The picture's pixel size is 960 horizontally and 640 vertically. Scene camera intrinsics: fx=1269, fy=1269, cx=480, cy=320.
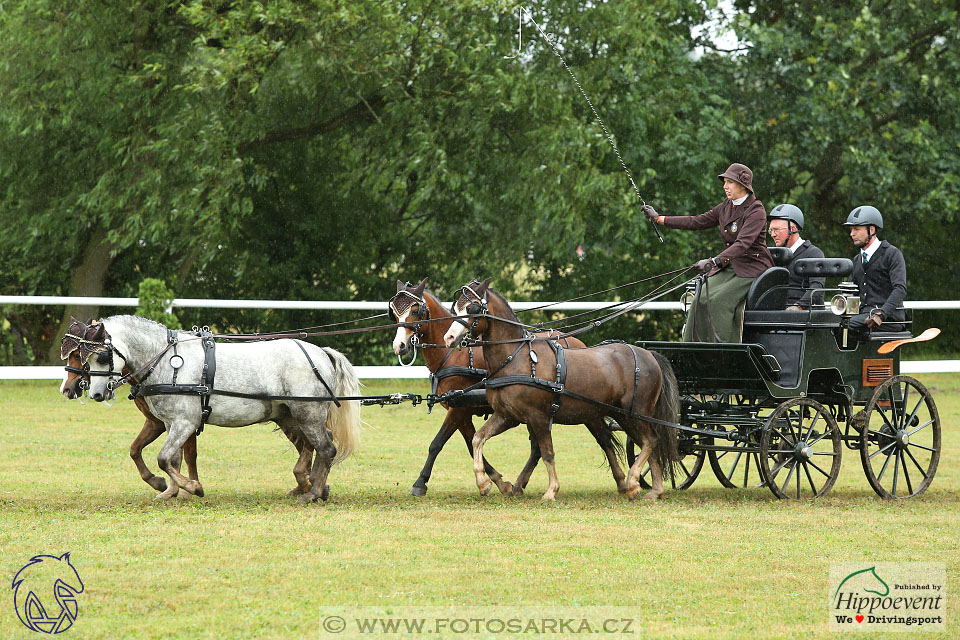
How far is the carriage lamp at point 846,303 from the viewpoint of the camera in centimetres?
981

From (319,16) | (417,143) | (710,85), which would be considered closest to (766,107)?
(710,85)

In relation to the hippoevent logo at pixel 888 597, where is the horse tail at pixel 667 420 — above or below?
above

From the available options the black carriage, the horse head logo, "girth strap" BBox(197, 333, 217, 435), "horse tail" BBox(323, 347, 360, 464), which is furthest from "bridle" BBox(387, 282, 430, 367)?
the horse head logo

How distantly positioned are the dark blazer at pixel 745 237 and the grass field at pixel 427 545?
1888mm

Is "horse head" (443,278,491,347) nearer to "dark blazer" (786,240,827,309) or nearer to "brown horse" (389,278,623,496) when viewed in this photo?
"brown horse" (389,278,623,496)

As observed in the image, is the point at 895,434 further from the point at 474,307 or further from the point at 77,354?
the point at 77,354

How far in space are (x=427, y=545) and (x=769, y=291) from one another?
3876 mm

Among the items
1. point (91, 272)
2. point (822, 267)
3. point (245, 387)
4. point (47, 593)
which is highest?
point (91, 272)

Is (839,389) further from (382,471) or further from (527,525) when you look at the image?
(382,471)

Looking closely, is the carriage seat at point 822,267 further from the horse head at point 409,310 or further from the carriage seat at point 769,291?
the horse head at point 409,310

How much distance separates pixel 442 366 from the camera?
10375mm

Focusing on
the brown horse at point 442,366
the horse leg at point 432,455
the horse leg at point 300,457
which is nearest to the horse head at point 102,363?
the horse leg at point 300,457

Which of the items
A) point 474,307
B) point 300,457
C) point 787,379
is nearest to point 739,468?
point 787,379

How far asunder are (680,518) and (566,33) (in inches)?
506
